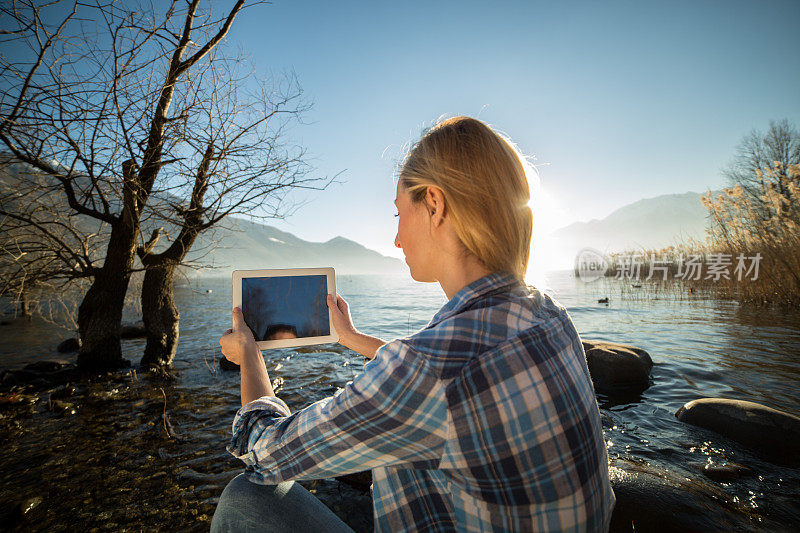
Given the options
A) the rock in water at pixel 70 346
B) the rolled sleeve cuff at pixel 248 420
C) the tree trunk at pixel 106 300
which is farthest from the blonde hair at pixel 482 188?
the rock in water at pixel 70 346

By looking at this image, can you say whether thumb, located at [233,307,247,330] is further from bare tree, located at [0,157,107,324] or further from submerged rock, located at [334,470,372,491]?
bare tree, located at [0,157,107,324]

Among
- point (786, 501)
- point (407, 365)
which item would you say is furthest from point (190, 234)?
point (786, 501)

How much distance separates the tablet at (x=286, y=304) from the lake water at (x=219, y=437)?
1819 millimetres

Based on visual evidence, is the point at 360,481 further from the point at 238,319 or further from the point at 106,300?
the point at 106,300

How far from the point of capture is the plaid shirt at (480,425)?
800 millimetres

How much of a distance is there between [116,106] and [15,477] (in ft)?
13.5

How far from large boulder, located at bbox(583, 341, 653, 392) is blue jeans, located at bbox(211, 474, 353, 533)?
5.31m

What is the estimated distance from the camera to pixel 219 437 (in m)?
3.87

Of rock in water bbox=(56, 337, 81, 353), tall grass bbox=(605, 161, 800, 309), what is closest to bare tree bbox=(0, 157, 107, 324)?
rock in water bbox=(56, 337, 81, 353)

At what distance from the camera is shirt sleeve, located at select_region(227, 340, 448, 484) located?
80 centimetres

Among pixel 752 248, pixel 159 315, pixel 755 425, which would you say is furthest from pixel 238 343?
pixel 752 248

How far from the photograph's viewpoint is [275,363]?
7.19 metres

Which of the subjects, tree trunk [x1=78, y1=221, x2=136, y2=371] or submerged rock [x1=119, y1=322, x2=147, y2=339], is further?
submerged rock [x1=119, y1=322, x2=147, y2=339]

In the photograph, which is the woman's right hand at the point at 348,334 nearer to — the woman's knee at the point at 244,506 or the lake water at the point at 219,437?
the woman's knee at the point at 244,506
